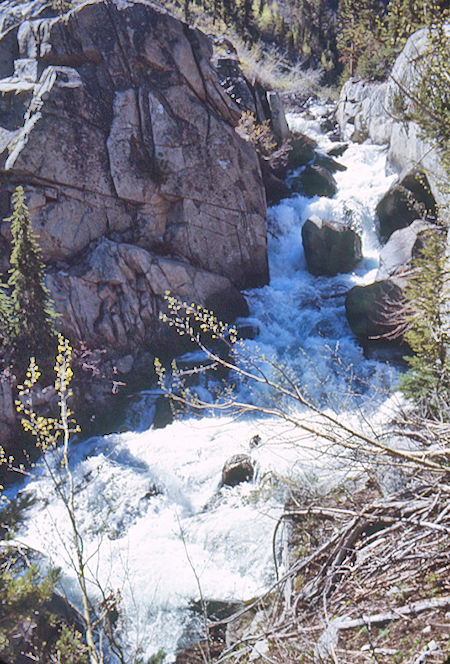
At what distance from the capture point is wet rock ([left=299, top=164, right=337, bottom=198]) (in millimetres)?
19938

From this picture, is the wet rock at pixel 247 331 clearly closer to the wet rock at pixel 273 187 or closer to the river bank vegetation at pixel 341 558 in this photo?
the river bank vegetation at pixel 341 558

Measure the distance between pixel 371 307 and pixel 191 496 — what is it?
8083 millimetres

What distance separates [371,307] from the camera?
1388 centimetres

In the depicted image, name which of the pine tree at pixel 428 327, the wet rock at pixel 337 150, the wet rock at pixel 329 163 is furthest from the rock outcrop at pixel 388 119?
the pine tree at pixel 428 327

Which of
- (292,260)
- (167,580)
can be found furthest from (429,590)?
(292,260)

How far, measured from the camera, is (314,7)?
3794cm

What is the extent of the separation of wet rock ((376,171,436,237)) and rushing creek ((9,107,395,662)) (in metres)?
1.69

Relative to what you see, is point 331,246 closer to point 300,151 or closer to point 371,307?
point 371,307

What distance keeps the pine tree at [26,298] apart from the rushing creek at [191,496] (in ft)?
10.3

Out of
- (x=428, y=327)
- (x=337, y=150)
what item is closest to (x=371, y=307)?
(x=428, y=327)

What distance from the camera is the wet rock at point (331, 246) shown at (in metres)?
17.1

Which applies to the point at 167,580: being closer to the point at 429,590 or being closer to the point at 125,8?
the point at 429,590

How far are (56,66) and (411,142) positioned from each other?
13406mm

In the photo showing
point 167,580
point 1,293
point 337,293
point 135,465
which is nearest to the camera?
point 167,580
